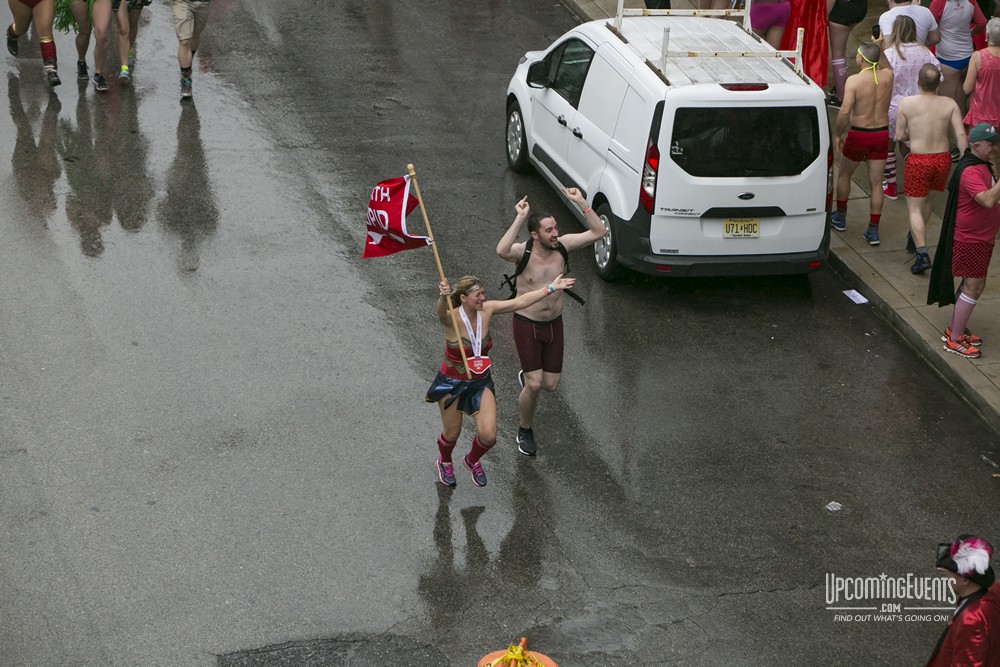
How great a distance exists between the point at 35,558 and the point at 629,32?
24.4 feet

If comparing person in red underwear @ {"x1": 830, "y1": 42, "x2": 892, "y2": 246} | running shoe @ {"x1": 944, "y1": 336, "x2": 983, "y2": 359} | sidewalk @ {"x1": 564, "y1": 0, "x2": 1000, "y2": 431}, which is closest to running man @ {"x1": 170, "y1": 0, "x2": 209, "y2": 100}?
person in red underwear @ {"x1": 830, "y1": 42, "x2": 892, "y2": 246}

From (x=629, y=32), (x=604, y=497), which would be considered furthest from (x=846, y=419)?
(x=629, y=32)

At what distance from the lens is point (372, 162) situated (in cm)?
1368

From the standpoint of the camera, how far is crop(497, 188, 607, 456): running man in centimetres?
907

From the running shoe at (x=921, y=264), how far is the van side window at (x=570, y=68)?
3572mm

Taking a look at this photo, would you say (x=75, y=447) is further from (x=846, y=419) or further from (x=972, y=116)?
(x=972, y=116)

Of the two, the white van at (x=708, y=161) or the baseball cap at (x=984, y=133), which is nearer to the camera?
the baseball cap at (x=984, y=133)

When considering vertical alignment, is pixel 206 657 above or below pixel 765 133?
below

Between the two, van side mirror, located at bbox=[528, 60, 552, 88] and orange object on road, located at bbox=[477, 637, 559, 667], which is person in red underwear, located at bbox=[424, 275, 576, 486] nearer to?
orange object on road, located at bbox=[477, 637, 559, 667]

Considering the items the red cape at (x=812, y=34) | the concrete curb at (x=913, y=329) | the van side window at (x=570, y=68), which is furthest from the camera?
the red cape at (x=812, y=34)

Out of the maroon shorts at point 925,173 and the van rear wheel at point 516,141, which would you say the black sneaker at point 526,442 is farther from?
the van rear wheel at point 516,141

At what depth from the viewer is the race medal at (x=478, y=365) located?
8414 mm

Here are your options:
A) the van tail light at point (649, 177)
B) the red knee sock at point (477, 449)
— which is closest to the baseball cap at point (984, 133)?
the van tail light at point (649, 177)

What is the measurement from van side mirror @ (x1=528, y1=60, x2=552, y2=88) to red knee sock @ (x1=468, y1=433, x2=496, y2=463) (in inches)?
212
